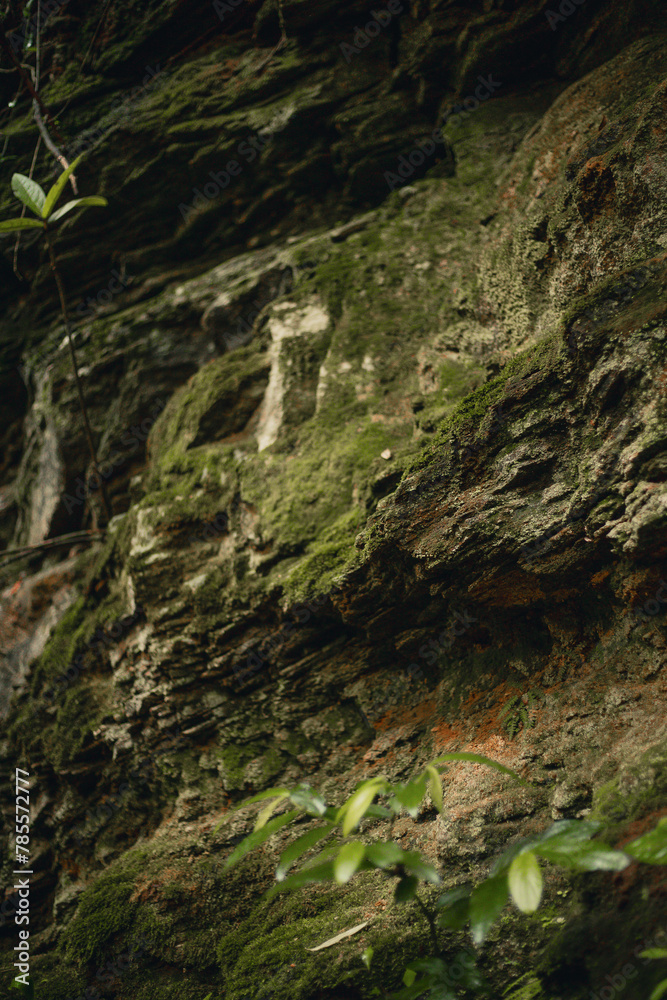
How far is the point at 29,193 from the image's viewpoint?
433 cm

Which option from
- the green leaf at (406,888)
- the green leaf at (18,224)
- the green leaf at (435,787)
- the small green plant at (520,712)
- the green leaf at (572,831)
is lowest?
the small green plant at (520,712)

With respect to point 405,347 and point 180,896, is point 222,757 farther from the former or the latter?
point 405,347

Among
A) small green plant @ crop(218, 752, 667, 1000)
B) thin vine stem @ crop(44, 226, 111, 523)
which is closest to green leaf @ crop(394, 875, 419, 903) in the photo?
small green plant @ crop(218, 752, 667, 1000)

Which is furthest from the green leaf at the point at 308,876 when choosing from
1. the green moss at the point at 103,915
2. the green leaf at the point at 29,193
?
the green leaf at the point at 29,193

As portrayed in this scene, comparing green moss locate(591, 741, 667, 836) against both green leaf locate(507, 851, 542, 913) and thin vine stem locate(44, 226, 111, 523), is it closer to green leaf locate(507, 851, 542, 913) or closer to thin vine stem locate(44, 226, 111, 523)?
green leaf locate(507, 851, 542, 913)

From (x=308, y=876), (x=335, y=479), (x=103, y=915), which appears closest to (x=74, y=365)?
(x=335, y=479)

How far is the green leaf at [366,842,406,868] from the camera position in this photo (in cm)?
151

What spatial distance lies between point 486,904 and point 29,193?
4935 mm

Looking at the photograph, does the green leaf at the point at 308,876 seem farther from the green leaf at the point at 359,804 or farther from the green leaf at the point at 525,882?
the green leaf at the point at 525,882

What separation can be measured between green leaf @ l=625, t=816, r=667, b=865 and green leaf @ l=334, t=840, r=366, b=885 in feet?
2.19

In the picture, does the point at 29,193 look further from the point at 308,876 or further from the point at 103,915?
the point at 103,915

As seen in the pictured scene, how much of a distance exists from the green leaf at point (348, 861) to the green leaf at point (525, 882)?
0.34 m

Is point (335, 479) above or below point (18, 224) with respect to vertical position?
below

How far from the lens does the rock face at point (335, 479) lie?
2.78 m
